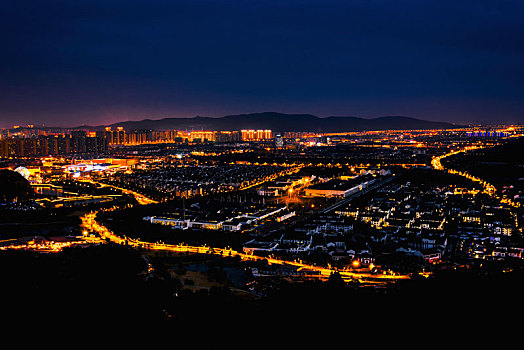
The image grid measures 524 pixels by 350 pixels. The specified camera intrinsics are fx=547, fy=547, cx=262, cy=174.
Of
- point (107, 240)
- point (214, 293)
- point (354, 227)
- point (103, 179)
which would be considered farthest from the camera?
point (103, 179)

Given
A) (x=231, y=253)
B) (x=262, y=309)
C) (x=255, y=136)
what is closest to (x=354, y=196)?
(x=231, y=253)

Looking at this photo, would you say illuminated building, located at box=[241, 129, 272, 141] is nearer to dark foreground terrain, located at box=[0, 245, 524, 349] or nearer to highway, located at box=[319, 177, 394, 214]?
highway, located at box=[319, 177, 394, 214]

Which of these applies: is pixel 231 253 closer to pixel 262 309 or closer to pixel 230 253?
pixel 230 253

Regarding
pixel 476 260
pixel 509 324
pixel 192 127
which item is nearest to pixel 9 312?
pixel 509 324

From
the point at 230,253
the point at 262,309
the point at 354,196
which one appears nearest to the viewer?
the point at 262,309

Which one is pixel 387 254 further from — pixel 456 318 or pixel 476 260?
pixel 456 318

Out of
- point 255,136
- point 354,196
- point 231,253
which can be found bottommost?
point 231,253

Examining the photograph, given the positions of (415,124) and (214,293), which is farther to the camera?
(415,124)

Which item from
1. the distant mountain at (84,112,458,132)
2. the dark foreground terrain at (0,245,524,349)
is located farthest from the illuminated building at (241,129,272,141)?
the dark foreground terrain at (0,245,524,349)

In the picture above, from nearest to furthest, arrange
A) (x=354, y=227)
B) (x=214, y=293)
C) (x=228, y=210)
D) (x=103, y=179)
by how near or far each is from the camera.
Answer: (x=214, y=293)
(x=354, y=227)
(x=228, y=210)
(x=103, y=179)
